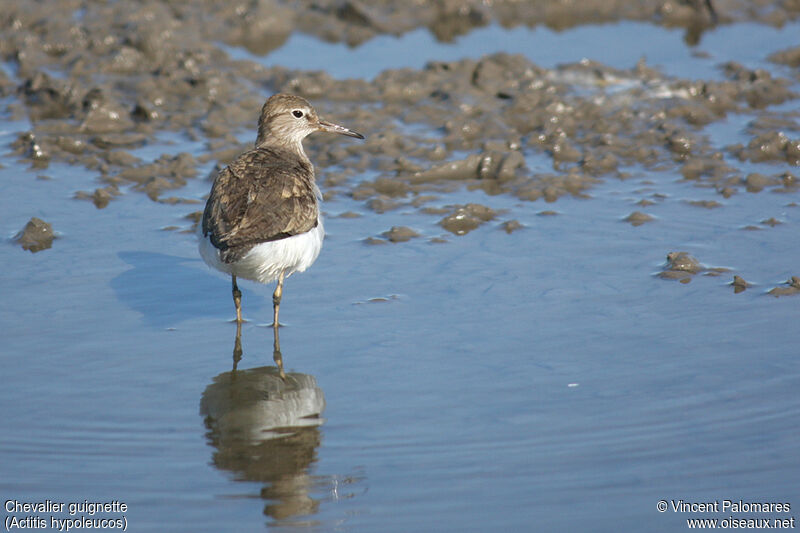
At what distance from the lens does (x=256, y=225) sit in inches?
258

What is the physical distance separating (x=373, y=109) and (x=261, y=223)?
4282mm

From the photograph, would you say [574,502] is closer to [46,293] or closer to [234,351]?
[234,351]

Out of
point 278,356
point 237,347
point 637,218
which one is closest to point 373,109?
point 637,218

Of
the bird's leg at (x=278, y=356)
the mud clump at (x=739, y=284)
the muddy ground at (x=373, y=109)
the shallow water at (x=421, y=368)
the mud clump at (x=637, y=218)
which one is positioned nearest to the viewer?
the shallow water at (x=421, y=368)

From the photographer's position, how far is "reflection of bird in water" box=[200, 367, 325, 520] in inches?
197

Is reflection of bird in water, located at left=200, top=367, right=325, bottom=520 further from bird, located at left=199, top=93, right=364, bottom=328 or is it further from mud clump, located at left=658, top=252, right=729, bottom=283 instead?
mud clump, located at left=658, top=252, right=729, bottom=283

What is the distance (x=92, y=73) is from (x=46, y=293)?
15.4 feet

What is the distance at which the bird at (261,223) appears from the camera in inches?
257

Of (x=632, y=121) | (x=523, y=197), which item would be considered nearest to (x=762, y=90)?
(x=632, y=121)

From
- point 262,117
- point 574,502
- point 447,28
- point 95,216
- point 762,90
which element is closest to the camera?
point 574,502

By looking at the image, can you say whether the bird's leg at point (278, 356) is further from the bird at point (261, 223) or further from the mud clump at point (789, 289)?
the mud clump at point (789, 289)

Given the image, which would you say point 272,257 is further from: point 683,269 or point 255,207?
point 683,269

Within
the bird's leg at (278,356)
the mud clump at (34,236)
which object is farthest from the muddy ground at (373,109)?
the bird's leg at (278,356)

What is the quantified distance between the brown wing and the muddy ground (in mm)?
1260
